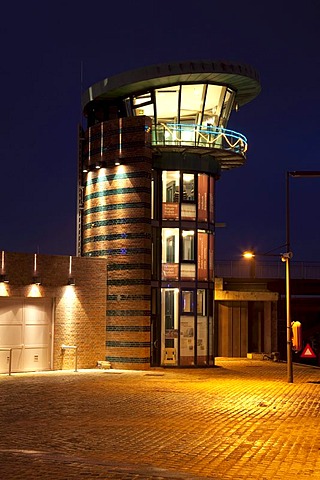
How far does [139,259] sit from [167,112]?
6433mm

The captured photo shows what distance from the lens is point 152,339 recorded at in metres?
33.7

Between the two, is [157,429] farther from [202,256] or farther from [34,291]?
[202,256]

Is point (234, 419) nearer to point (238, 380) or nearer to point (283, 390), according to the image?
point (283, 390)

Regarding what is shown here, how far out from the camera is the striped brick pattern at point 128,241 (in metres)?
33.0

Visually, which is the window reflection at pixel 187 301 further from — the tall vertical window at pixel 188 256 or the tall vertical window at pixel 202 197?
the tall vertical window at pixel 202 197

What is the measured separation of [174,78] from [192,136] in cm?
263

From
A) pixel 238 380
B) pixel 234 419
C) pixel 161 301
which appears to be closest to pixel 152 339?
pixel 161 301

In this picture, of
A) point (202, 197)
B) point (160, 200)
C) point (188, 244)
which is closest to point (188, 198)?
point (202, 197)

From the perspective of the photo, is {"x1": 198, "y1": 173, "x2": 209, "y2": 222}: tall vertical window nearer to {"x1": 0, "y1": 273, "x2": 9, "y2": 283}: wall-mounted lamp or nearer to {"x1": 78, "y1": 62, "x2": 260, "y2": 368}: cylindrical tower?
{"x1": 78, "y1": 62, "x2": 260, "y2": 368}: cylindrical tower

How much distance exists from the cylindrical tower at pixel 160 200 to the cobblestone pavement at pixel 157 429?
20.0 feet

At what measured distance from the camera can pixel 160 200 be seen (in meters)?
34.4

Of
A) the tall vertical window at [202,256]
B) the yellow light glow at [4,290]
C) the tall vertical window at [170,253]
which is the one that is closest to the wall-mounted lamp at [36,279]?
the yellow light glow at [4,290]

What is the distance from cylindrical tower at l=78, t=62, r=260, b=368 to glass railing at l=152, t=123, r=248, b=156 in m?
0.04

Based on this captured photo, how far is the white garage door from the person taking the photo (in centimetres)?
3014
